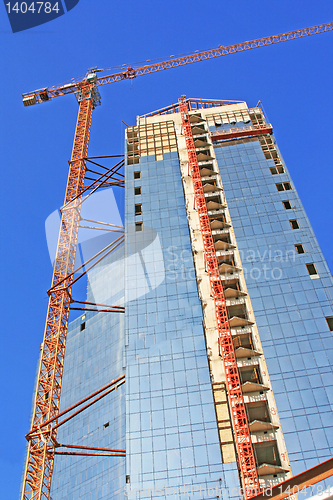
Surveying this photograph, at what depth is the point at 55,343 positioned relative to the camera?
59.7 metres

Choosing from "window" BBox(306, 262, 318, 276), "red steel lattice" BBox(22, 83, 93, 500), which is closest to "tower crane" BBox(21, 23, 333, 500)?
"red steel lattice" BBox(22, 83, 93, 500)

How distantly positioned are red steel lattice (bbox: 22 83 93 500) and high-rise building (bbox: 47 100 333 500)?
29.2 ft

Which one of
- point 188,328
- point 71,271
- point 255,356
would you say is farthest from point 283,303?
point 71,271

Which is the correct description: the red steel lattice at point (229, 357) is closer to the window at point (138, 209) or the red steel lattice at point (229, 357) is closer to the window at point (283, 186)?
the window at point (138, 209)

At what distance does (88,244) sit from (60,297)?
83.8ft

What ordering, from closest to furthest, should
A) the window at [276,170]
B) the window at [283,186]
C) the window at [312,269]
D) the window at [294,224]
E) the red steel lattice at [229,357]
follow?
the red steel lattice at [229,357], the window at [312,269], the window at [294,224], the window at [283,186], the window at [276,170]

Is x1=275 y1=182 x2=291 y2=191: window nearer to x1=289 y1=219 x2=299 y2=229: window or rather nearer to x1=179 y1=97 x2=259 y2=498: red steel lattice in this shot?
x1=289 y1=219 x2=299 y2=229: window

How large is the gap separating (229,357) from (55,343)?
23.2m

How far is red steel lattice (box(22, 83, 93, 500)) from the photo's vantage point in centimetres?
4999

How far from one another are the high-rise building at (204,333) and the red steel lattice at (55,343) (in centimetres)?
889

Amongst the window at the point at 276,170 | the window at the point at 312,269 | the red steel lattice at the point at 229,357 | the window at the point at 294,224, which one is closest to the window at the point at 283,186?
the window at the point at 276,170

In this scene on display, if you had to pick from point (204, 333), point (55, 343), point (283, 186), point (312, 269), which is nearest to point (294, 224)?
point (283, 186)

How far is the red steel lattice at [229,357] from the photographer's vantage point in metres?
46.3

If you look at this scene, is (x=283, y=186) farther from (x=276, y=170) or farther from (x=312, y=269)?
(x=312, y=269)
